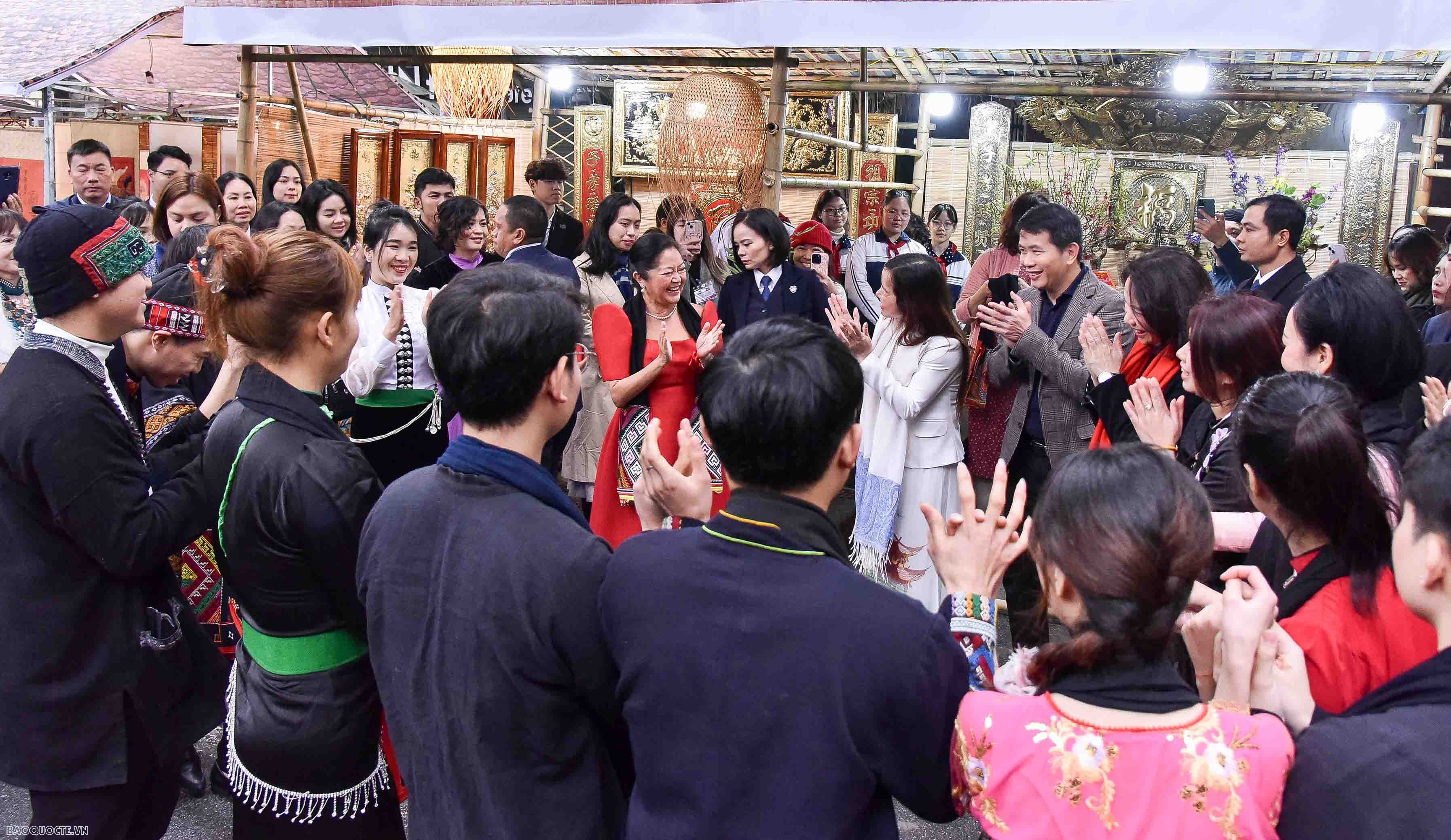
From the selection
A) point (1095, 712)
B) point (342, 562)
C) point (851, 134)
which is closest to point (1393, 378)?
point (1095, 712)

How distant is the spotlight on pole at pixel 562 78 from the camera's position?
9984 millimetres

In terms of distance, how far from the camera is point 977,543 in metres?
1.55

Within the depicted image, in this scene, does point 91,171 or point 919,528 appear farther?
point 91,171

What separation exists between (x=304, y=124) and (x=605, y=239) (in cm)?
237

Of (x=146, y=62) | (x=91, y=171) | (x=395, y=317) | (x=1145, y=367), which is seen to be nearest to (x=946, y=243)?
(x=1145, y=367)

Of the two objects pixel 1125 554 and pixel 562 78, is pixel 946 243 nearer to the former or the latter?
pixel 562 78

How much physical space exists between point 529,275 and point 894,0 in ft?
9.29

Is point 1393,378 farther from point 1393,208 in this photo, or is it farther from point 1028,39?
point 1393,208

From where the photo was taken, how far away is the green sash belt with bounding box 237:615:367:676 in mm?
1961

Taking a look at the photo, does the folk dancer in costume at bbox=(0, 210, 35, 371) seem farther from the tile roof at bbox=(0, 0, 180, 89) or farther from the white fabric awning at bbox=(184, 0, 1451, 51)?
the tile roof at bbox=(0, 0, 180, 89)

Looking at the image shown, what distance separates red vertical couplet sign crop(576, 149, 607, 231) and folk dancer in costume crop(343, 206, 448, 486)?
693 centimetres

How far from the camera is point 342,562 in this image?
1885 millimetres

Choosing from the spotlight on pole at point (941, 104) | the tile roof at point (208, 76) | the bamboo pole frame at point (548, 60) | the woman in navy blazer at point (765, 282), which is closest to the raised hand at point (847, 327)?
the woman in navy blazer at point (765, 282)

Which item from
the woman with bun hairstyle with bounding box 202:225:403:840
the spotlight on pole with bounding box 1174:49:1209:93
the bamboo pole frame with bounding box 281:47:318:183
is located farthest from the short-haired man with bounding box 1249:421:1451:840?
the bamboo pole frame with bounding box 281:47:318:183
